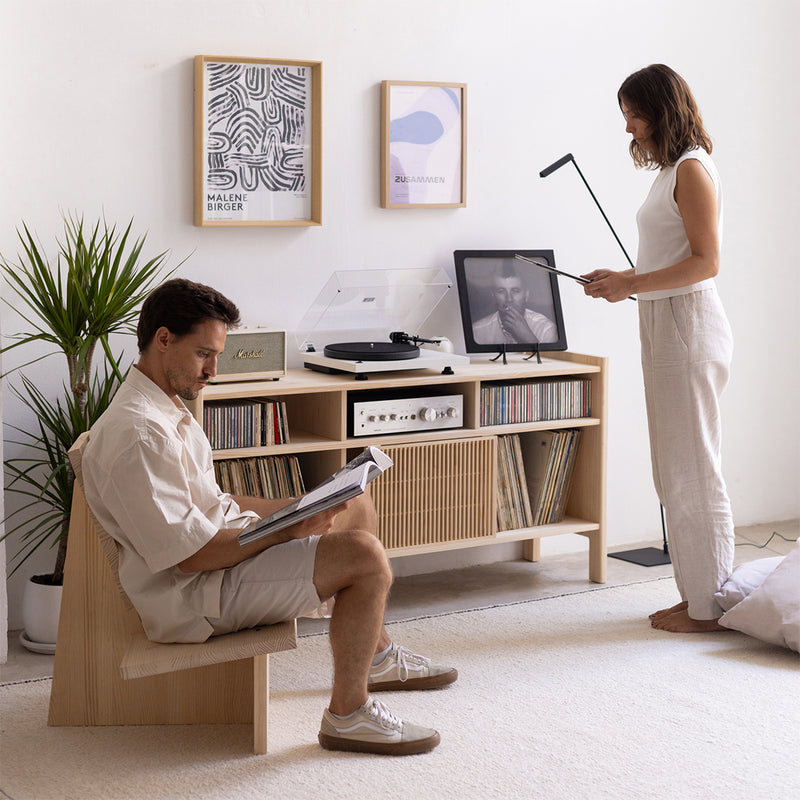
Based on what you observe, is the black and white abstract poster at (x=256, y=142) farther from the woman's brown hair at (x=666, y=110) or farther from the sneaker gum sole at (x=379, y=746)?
the sneaker gum sole at (x=379, y=746)

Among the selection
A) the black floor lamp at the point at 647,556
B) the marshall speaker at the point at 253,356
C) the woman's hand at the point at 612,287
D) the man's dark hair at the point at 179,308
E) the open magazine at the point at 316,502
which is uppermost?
the woman's hand at the point at 612,287

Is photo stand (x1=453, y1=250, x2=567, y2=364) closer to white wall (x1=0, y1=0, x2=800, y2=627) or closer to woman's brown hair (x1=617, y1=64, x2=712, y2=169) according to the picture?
white wall (x1=0, y1=0, x2=800, y2=627)

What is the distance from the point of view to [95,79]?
3.18 metres

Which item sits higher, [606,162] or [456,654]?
[606,162]

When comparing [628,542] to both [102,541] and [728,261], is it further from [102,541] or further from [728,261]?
[102,541]

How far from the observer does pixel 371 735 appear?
2.45 m

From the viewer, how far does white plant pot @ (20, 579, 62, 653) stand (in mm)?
3045

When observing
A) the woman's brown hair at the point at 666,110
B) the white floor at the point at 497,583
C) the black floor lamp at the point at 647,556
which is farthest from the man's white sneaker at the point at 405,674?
the woman's brown hair at the point at 666,110

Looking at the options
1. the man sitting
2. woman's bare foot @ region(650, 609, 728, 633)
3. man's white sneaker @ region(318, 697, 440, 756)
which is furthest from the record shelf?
man's white sneaker @ region(318, 697, 440, 756)

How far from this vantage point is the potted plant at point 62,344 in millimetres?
2939

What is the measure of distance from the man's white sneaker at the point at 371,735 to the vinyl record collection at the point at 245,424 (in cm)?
93

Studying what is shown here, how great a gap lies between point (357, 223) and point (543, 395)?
82 centimetres

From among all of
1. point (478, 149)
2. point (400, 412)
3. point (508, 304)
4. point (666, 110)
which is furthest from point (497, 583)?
point (666, 110)

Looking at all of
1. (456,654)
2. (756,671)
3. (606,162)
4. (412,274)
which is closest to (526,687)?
(456,654)
